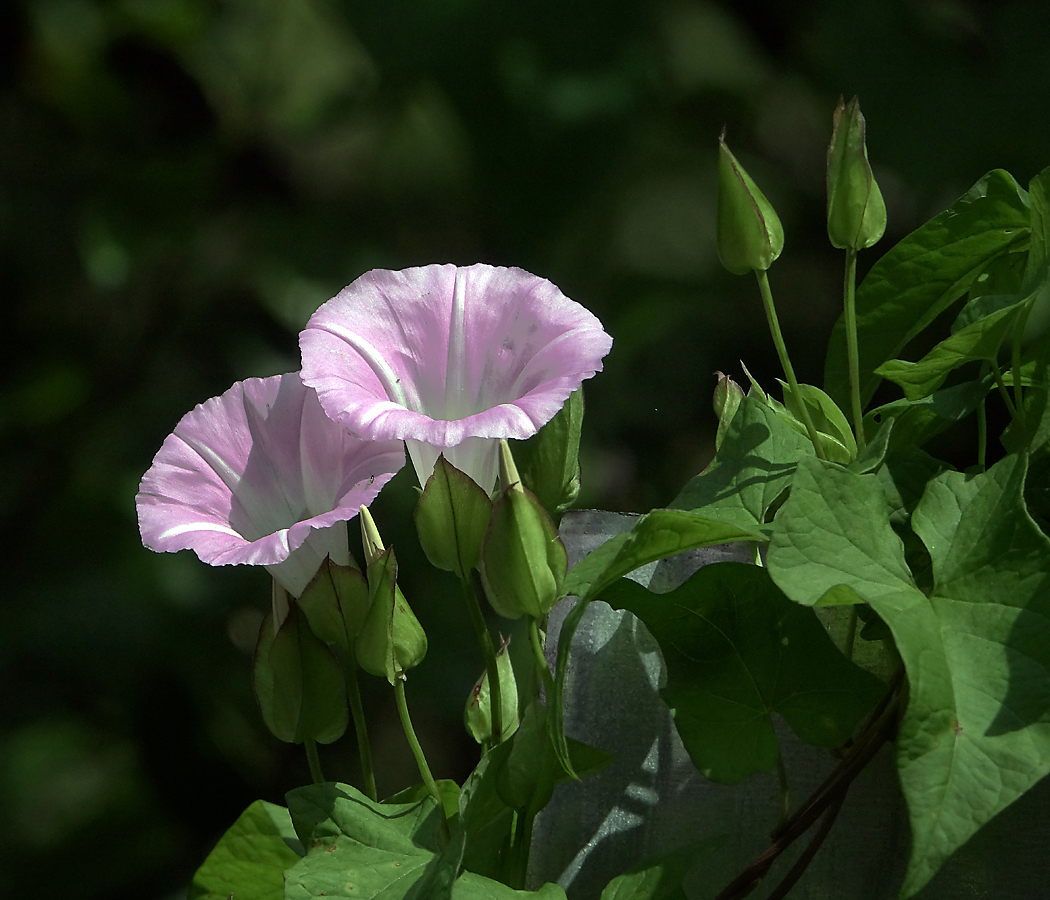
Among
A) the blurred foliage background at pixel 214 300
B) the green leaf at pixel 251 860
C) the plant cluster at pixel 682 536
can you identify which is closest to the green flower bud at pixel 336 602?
the plant cluster at pixel 682 536

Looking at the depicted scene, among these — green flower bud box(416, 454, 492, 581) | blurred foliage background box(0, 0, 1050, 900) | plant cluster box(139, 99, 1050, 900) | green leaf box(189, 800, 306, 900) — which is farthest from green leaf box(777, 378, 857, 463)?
blurred foliage background box(0, 0, 1050, 900)

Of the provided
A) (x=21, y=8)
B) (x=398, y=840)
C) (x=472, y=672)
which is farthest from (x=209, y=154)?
(x=398, y=840)

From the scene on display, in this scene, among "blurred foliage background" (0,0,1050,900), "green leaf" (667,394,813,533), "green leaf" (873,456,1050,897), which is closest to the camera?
"green leaf" (873,456,1050,897)

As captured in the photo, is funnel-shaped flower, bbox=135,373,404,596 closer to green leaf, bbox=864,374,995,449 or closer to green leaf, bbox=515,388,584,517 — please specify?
green leaf, bbox=515,388,584,517

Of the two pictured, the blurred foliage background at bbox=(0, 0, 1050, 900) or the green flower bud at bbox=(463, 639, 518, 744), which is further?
the blurred foliage background at bbox=(0, 0, 1050, 900)

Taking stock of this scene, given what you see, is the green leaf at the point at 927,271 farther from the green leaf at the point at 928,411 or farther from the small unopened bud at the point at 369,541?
the small unopened bud at the point at 369,541

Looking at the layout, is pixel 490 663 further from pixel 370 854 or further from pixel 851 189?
pixel 851 189

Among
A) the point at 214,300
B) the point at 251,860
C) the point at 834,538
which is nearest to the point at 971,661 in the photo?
the point at 834,538

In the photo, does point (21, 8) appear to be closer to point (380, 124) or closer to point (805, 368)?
point (380, 124)
